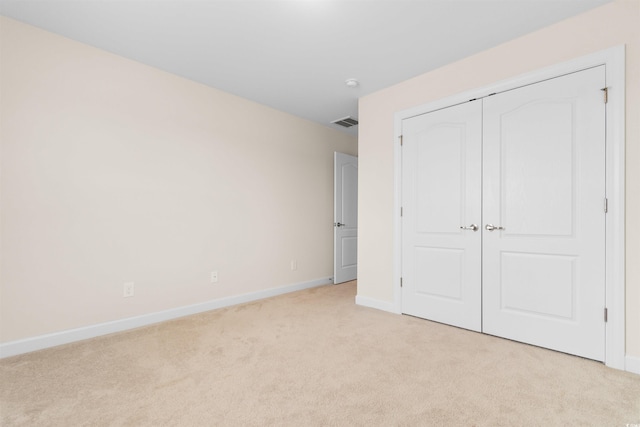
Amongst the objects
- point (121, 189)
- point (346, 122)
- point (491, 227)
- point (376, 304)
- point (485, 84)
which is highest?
point (346, 122)

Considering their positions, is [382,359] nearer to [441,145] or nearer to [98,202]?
[441,145]

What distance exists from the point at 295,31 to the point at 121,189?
6.73ft

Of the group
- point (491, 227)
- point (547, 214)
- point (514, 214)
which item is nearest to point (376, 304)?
point (491, 227)

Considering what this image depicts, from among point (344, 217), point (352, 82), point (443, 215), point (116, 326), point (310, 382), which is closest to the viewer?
point (310, 382)

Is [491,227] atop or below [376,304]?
atop

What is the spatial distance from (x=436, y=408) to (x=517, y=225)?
1.61 meters

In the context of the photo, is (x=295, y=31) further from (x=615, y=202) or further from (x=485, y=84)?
(x=615, y=202)

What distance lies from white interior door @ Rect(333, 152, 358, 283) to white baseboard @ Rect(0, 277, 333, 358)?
1159mm

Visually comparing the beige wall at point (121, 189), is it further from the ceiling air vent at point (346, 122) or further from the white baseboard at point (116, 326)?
the ceiling air vent at point (346, 122)

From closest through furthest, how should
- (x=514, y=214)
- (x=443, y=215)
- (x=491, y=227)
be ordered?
(x=514, y=214)
(x=491, y=227)
(x=443, y=215)

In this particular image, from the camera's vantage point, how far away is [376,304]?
3.37m

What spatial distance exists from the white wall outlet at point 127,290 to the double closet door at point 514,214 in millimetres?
2658

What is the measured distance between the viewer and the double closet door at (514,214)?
212 cm

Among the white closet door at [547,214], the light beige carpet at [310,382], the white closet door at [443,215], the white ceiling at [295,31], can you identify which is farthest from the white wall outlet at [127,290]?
the white closet door at [547,214]
